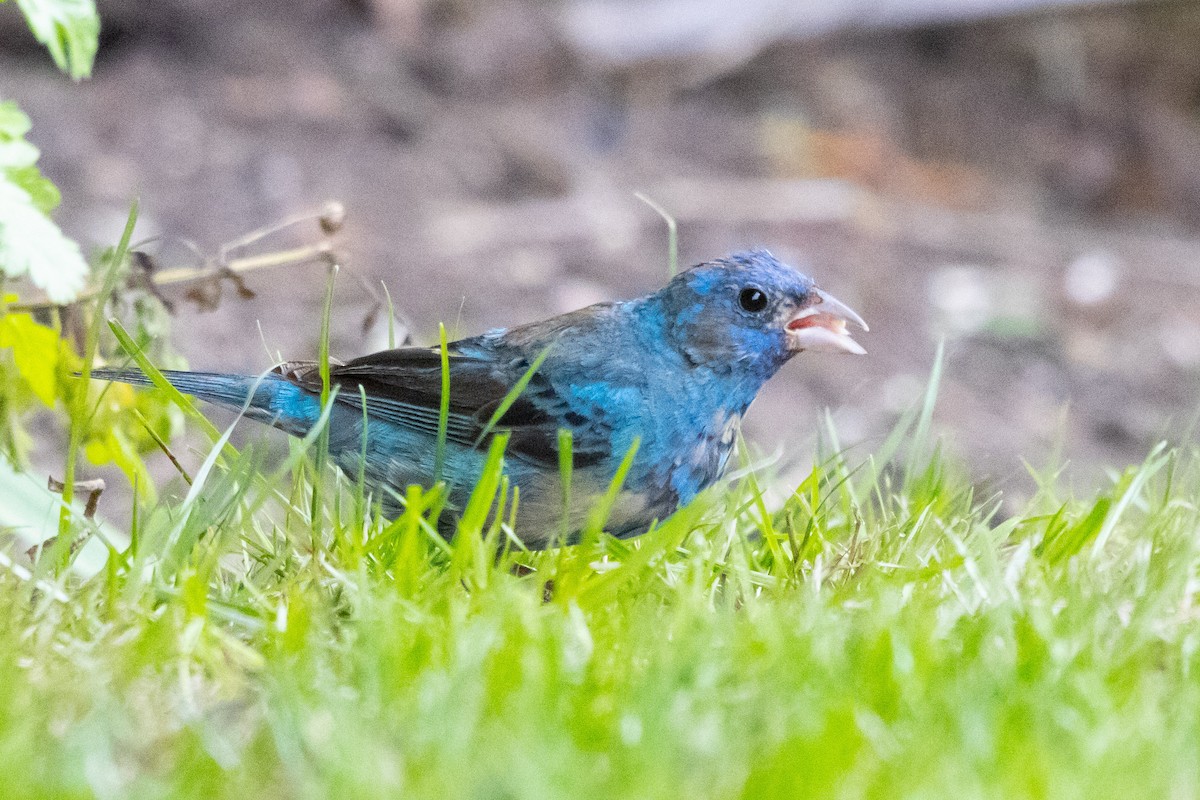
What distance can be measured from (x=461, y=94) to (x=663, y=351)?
3851 millimetres

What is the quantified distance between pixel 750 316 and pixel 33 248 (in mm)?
1375

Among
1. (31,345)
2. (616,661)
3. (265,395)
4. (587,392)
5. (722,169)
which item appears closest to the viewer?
(616,661)

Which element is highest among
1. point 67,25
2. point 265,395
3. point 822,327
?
point 67,25

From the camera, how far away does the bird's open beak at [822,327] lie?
115 inches

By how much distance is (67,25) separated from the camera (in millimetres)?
2354

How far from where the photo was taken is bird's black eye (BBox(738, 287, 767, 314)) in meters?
2.95

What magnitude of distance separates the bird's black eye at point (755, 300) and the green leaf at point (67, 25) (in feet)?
4.34

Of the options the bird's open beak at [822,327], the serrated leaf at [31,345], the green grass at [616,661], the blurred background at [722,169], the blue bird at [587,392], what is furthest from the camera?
the blurred background at [722,169]

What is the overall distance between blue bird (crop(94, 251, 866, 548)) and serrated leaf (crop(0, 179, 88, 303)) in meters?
0.40

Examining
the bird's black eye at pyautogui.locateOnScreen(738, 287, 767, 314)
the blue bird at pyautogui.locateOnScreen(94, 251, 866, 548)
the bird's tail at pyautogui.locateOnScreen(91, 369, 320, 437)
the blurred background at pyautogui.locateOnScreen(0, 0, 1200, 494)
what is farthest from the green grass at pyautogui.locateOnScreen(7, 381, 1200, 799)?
the blurred background at pyautogui.locateOnScreen(0, 0, 1200, 494)

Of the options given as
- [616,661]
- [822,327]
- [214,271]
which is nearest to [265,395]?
[214,271]

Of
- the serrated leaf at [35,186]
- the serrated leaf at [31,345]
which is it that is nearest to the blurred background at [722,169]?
the serrated leaf at [31,345]

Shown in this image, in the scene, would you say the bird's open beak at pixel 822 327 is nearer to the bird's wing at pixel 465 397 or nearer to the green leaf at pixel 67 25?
the bird's wing at pixel 465 397

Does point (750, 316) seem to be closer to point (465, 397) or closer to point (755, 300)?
point (755, 300)
